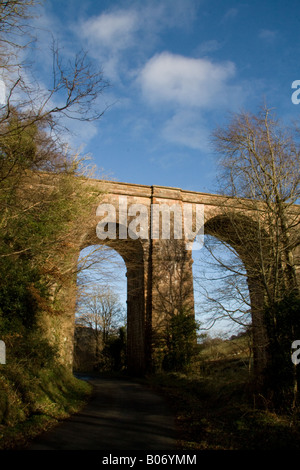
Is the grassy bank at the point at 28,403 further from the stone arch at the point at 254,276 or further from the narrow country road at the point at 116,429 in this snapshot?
the stone arch at the point at 254,276

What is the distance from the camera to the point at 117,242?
1681 cm

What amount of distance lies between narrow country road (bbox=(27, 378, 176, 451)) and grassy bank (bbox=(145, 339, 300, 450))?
320 mm

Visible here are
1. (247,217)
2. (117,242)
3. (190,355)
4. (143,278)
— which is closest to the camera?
(247,217)

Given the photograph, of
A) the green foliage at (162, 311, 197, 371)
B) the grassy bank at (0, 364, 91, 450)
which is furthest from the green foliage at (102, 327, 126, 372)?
the grassy bank at (0, 364, 91, 450)

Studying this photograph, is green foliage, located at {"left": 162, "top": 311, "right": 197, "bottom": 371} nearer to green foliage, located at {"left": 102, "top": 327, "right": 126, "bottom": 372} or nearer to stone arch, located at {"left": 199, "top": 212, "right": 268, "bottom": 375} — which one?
stone arch, located at {"left": 199, "top": 212, "right": 268, "bottom": 375}

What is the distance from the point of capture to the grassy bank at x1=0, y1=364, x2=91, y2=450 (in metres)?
5.29

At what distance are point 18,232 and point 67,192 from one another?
7.41 feet

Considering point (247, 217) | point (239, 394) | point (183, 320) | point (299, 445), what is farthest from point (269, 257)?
point (183, 320)

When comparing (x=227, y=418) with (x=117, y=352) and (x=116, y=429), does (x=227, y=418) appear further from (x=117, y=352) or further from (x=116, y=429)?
(x=117, y=352)

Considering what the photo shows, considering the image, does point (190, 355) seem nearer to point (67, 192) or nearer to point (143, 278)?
point (143, 278)

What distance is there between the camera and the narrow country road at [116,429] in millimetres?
4840

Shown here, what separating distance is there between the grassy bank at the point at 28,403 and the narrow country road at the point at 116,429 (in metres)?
0.26

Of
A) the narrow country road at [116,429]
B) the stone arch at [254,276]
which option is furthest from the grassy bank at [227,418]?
the stone arch at [254,276]
